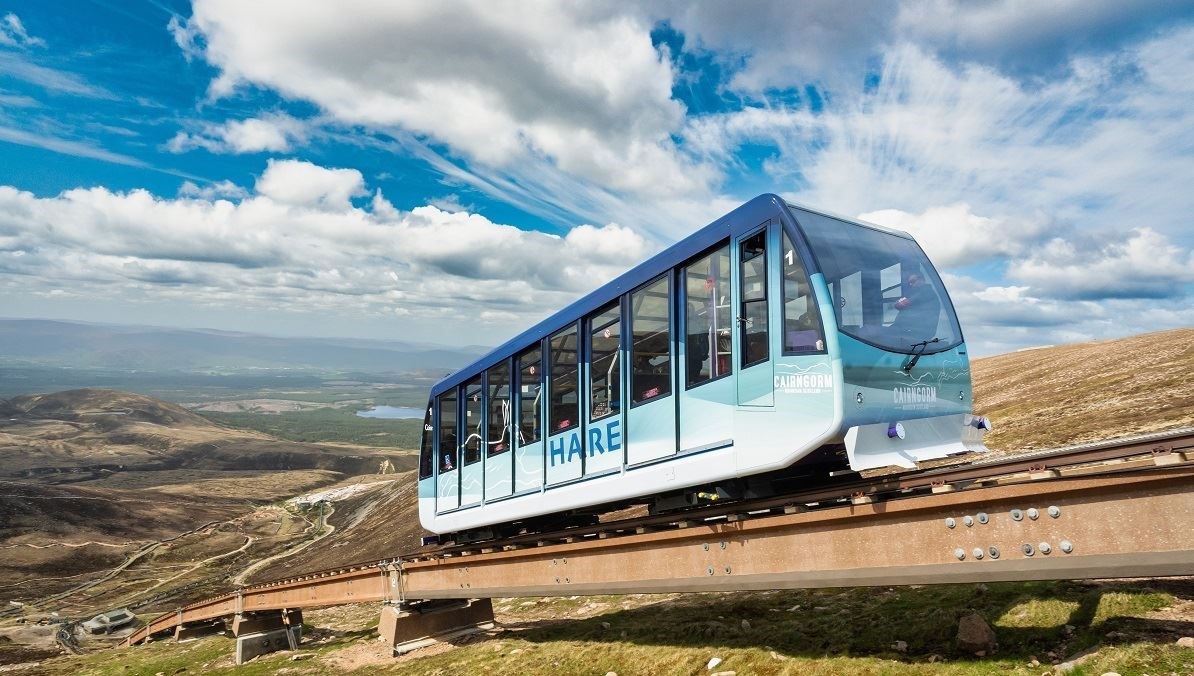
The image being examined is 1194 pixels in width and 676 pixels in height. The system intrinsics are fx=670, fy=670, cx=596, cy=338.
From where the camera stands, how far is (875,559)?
22.7ft

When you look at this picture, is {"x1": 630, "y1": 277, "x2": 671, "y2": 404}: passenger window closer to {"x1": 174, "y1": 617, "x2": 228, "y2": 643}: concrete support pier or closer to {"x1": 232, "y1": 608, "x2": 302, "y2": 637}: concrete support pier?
{"x1": 232, "y1": 608, "x2": 302, "y2": 637}: concrete support pier

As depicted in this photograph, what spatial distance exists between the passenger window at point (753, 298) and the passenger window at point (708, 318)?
0.80ft

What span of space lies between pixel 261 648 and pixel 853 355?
19444 mm

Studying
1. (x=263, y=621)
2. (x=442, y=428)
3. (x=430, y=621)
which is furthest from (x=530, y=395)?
(x=263, y=621)

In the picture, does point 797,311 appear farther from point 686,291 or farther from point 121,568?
point 121,568

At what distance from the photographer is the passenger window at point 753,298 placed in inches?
314

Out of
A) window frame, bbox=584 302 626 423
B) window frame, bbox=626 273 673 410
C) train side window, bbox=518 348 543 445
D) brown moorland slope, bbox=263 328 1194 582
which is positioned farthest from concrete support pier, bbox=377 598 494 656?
brown moorland slope, bbox=263 328 1194 582

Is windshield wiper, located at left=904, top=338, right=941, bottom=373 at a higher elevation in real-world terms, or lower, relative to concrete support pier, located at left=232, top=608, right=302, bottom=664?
higher

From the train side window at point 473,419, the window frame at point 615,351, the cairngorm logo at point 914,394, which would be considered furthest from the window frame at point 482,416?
the cairngorm logo at point 914,394

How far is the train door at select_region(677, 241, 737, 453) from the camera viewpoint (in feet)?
27.5

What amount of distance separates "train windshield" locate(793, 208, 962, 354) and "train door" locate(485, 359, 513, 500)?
23.9 feet

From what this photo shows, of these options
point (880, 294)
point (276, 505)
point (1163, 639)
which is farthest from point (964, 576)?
point (276, 505)

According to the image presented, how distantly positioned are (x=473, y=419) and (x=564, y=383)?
3.87 metres

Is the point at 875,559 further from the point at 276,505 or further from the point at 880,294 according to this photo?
the point at 276,505
